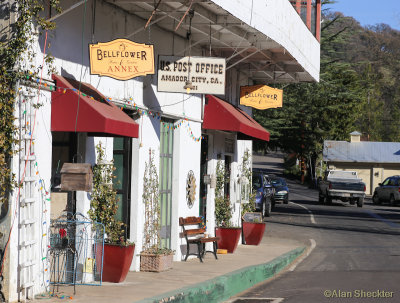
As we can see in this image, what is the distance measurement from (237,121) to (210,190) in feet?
7.25

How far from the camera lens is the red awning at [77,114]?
988 cm

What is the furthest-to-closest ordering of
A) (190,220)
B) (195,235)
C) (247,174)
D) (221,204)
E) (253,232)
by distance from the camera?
(247,174), (253,232), (221,204), (195,235), (190,220)

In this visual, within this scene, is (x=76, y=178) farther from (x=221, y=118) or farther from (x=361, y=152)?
(x=361, y=152)

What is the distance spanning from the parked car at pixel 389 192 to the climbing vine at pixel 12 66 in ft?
129

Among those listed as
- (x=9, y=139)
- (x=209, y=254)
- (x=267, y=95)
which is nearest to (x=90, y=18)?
(x=9, y=139)

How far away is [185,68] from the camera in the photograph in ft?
44.1

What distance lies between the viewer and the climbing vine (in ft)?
29.8

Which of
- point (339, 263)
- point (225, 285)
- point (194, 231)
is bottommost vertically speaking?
point (339, 263)

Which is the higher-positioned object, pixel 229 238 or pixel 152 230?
pixel 152 230

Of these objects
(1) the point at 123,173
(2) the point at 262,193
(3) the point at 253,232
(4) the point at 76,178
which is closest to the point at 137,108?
(1) the point at 123,173

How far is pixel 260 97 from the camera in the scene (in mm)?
19219

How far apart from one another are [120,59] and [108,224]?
2.62 m

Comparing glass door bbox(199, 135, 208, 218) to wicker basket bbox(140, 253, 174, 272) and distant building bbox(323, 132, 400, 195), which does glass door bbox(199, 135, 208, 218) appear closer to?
wicker basket bbox(140, 253, 174, 272)

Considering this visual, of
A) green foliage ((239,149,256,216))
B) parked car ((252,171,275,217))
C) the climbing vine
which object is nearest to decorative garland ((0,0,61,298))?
the climbing vine
